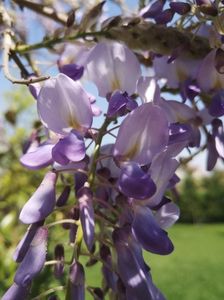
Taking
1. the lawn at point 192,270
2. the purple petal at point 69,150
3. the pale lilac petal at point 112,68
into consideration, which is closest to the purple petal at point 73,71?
the pale lilac petal at point 112,68

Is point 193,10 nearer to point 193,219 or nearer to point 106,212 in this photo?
point 106,212

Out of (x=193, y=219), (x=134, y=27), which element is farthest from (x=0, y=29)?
(x=193, y=219)

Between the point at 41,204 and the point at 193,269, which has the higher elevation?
the point at 41,204

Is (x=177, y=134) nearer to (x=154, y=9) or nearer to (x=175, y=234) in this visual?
(x=154, y=9)

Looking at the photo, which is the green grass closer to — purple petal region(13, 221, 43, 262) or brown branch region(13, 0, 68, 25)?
brown branch region(13, 0, 68, 25)

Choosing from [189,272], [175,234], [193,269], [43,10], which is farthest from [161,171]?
[175,234]

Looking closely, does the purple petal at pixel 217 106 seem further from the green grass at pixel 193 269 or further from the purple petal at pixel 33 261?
the green grass at pixel 193 269
